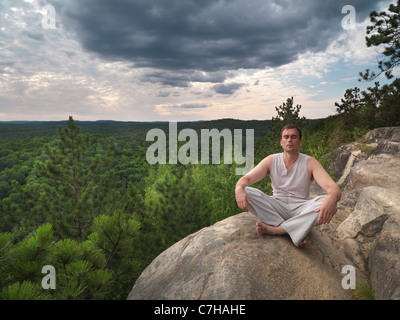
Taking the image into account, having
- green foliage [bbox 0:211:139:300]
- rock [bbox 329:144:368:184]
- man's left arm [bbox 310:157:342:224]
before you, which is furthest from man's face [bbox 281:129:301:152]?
rock [bbox 329:144:368:184]

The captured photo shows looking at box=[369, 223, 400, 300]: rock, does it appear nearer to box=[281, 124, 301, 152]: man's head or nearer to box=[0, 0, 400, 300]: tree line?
box=[281, 124, 301, 152]: man's head

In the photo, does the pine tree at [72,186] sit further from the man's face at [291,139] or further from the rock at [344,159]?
the rock at [344,159]

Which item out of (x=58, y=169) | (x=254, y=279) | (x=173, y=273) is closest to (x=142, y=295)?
(x=173, y=273)

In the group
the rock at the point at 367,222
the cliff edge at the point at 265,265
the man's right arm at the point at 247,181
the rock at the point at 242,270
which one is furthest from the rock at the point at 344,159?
the man's right arm at the point at 247,181

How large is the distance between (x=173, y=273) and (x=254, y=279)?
1.12 metres

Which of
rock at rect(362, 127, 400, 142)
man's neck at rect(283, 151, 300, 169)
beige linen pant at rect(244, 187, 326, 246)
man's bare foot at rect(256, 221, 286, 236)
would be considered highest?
rock at rect(362, 127, 400, 142)

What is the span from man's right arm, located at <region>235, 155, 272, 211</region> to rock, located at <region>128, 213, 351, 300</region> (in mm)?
562

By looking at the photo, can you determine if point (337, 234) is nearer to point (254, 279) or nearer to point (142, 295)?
point (254, 279)

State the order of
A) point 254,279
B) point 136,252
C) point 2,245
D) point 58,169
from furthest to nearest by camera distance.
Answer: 1. point 58,169
2. point 136,252
3. point 254,279
4. point 2,245

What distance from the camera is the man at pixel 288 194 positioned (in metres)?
3.58

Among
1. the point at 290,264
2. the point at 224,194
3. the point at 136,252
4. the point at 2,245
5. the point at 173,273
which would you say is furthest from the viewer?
the point at 224,194

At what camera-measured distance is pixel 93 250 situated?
3447 millimetres

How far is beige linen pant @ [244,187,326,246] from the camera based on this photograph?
3539mm

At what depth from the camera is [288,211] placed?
12.6ft
